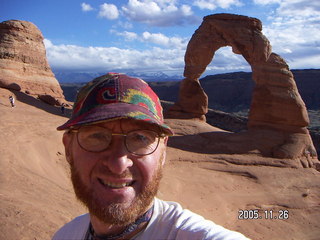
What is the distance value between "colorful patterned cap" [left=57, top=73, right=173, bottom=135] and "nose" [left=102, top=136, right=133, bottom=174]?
15cm

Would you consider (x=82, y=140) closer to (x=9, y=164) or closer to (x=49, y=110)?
(x=9, y=164)

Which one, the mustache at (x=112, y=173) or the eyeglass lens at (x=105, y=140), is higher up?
the eyeglass lens at (x=105, y=140)

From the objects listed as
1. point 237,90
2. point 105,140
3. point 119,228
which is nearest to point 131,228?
point 119,228

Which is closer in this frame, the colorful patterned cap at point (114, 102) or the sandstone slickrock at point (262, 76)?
the colorful patterned cap at point (114, 102)

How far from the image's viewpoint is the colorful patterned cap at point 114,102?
1.42 m

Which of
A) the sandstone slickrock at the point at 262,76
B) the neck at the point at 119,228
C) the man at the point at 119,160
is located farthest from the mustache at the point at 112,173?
the sandstone slickrock at the point at 262,76

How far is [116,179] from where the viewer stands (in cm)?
145

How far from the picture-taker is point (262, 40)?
14.9 meters

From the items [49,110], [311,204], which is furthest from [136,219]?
[49,110]

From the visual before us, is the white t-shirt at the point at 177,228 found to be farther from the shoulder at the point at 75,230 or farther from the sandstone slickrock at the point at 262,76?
the sandstone slickrock at the point at 262,76

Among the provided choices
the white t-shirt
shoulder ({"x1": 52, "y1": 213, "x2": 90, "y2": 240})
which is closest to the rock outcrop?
shoulder ({"x1": 52, "y1": 213, "x2": 90, "y2": 240})

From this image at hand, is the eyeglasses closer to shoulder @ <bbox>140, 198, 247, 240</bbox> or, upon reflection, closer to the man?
the man

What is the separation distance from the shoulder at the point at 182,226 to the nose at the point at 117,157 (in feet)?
0.91

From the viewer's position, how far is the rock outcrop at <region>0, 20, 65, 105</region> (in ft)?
62.4
